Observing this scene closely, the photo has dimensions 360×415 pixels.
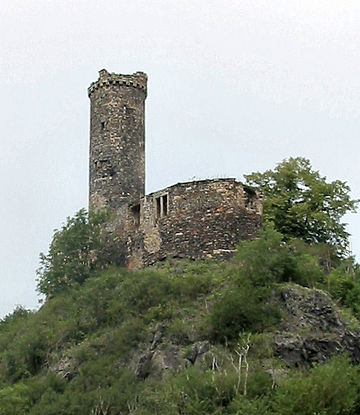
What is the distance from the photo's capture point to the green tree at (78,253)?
1422 inches

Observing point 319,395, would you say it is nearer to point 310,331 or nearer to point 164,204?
point 310,331

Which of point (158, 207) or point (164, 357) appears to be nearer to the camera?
point (164, 357)

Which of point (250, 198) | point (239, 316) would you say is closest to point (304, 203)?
point (250, 198)

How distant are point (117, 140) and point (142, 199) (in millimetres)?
4165

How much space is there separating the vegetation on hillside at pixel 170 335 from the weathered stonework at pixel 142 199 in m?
0.83

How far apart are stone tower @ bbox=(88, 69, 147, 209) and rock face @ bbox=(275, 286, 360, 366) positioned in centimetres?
1097

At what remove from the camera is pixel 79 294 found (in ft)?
112

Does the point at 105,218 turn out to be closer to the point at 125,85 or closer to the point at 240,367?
the point at 125,85

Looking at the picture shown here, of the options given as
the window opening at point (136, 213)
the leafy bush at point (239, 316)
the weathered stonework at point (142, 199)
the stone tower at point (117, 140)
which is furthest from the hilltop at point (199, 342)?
the stone tower at point (117, 140)

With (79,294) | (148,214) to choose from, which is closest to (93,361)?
(79,294)

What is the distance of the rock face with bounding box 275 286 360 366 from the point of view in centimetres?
2803

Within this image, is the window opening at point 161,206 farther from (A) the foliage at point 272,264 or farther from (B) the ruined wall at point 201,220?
(A) the foliage at point 272,264

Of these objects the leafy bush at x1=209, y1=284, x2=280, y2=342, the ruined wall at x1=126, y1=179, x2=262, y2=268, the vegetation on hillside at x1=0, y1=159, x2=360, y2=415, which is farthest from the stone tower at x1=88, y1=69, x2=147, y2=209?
the leafy bush at x1=209, y1=284, x2=280, y2=342

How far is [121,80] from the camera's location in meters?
A: 40.4
